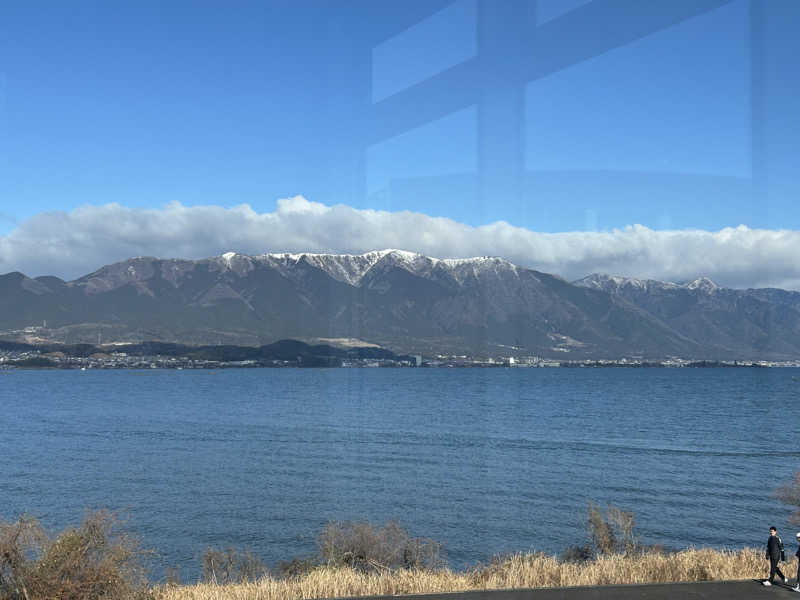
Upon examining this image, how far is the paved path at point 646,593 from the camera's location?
21.5ft

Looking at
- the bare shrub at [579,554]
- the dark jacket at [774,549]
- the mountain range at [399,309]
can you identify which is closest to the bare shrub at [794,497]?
the bare shrub at [579,554]

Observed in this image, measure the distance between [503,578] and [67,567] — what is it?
441 cm

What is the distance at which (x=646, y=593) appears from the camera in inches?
263

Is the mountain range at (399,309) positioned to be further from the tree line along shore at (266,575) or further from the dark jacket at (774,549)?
the dark jacket at (774,549)

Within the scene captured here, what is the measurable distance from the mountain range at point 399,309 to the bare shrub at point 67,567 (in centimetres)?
4160

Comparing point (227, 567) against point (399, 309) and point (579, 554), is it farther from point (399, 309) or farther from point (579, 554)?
point (399, 309)

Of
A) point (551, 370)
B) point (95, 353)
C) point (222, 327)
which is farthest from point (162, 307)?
point (551, 370)

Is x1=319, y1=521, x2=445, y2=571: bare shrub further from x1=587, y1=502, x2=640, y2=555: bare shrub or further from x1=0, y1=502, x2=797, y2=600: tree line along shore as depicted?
x1=587, y1=502, x2=640, y2=555: bare shrub

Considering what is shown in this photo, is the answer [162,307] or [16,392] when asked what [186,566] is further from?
[162,307]

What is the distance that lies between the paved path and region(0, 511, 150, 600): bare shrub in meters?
2.34

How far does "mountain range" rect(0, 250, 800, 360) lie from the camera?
83.0 metres

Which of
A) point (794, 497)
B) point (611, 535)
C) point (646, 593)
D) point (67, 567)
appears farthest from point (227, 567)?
point (794, 497)

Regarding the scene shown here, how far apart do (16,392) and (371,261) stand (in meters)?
101

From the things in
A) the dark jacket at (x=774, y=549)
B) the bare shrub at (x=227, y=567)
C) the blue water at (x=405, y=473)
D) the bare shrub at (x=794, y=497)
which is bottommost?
the blue water at (x=405, y=473)
